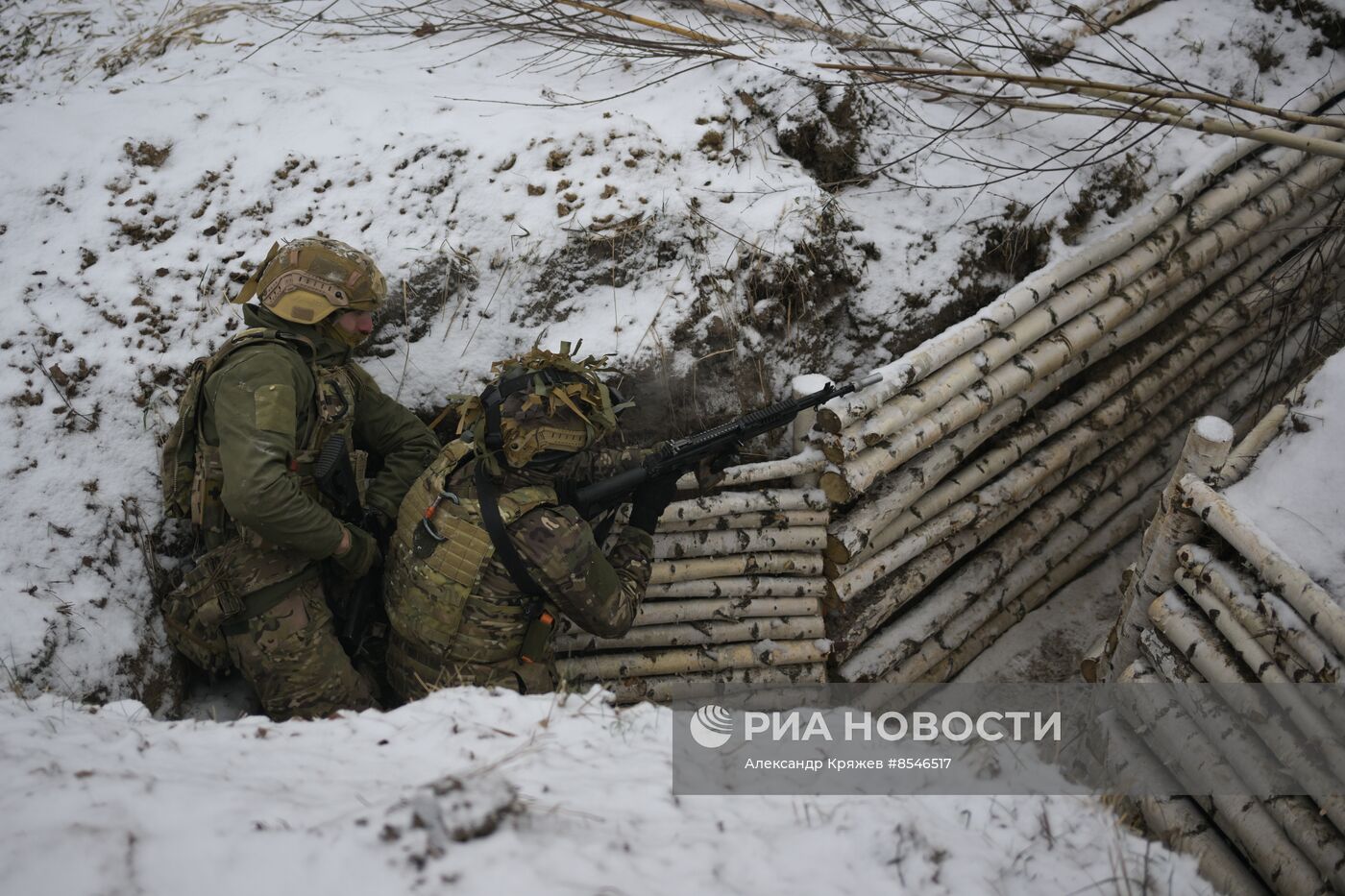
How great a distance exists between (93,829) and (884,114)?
5182mm

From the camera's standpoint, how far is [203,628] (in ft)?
13.0

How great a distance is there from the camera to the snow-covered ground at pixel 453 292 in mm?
2625

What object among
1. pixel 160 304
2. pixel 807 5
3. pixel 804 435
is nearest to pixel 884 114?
pixel 807 5

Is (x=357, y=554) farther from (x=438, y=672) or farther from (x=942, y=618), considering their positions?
(x=942, y=618)

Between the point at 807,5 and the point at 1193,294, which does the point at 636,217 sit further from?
the point at 1193,294

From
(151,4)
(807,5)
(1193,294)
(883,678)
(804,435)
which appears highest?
(807,5)

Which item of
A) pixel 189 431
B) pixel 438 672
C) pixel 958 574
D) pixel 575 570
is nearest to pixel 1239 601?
pixel 958 574

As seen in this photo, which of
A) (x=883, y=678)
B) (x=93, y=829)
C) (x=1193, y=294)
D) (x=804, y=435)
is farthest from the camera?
(x=1193, y=294)

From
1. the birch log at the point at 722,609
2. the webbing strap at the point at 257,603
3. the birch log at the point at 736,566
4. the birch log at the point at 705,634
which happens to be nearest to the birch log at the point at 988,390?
the birch log at the point at 736,566

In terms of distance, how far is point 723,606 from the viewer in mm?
5039

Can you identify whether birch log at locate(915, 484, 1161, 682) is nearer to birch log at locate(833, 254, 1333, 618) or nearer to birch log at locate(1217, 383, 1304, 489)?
birch log at locate(833, 254, 1333, 618)

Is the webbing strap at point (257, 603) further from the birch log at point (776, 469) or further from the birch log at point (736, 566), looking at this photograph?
the birch log at point (776, 469)

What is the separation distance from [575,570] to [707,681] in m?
1.62

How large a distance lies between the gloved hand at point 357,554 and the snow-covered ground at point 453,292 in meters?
0.88
